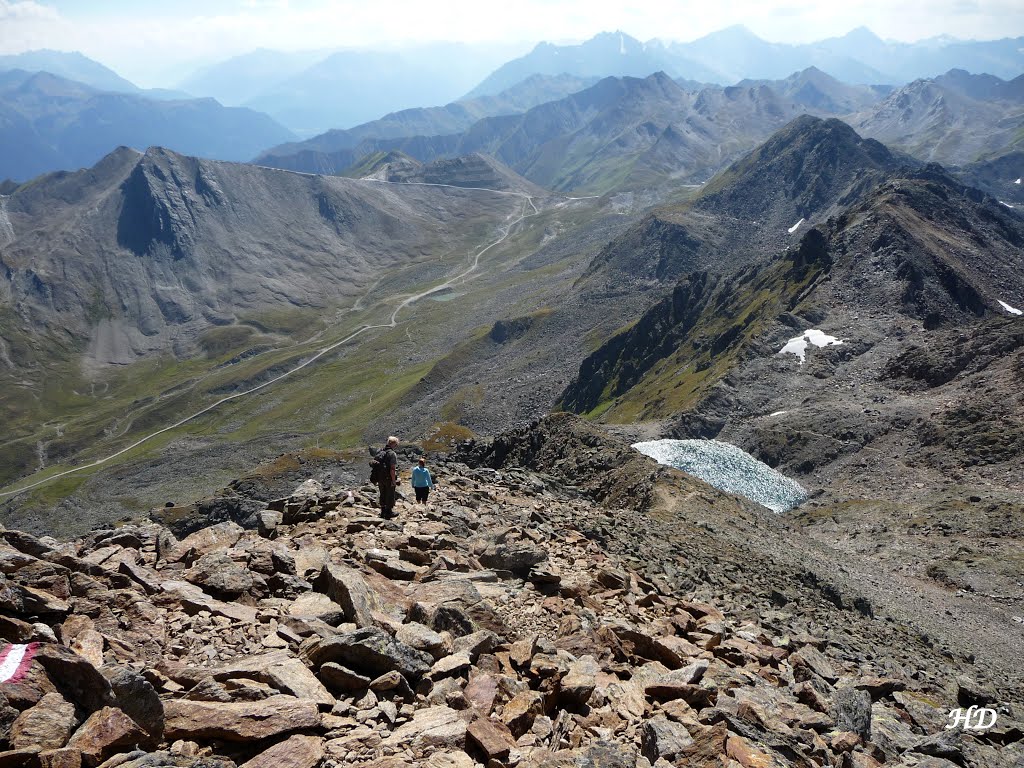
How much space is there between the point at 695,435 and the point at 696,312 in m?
58.7

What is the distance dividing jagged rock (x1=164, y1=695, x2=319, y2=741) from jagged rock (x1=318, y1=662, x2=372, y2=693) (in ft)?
3.90

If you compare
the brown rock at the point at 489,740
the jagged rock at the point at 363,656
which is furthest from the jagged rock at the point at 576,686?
the jagged rock at the point at 363,656

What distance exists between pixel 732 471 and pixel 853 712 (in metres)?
49.9

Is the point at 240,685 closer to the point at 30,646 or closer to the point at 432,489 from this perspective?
the point at 30,646

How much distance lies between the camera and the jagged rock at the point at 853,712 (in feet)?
54.2

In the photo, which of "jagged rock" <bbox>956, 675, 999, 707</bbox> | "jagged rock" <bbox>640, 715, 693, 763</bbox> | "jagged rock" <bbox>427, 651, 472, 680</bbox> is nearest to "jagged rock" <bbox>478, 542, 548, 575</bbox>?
"jagged rock" <bbox>427, 651, 472, 680</bbox>

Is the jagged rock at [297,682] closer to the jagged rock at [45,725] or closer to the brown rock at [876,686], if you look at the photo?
the jagged rock at [45,725]

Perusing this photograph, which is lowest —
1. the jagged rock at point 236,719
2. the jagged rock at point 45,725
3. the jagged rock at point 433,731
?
the jagged rock at point 433,731

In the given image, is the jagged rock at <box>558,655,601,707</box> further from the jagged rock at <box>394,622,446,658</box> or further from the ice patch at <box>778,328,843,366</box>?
the ice patch at <box>778,328,843,366</box>

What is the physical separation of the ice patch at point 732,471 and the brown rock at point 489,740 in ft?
166

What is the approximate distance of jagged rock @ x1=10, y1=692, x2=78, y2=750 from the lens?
9.42 m

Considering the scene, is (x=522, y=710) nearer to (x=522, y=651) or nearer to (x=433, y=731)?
(x=433, y=731)

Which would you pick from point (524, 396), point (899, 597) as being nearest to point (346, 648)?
point (899, 597)

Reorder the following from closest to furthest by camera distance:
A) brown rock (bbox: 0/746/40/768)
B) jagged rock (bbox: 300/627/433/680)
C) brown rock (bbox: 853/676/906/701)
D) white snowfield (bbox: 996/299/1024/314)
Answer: brown rock (bbox: 0/746/40/768) → jagged rock (bbox: 300/627/433/680) → brown rock (bbox: 853/676/906/701) → white snowfield (bbox: 996/299/1024/314)
